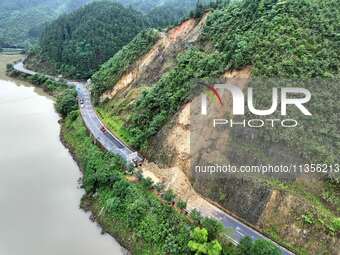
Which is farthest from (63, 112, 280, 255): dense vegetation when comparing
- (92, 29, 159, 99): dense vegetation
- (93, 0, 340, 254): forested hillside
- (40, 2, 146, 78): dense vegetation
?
(40, 2, 146, 78): dense vegetation

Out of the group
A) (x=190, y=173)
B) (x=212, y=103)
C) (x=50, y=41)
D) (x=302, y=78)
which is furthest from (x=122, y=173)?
(x=50, y=41)

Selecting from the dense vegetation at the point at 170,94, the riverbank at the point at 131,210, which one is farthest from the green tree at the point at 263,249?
the dense vegetation at the point at 170,94

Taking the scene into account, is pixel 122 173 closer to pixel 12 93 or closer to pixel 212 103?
pixel 212 103

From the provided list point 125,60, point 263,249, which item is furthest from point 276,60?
point 125,60

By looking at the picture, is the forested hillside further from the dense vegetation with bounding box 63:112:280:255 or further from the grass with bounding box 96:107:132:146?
the dense vegetation with bounding box 63:112:280:255

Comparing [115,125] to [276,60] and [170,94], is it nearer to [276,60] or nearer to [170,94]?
[170,94]

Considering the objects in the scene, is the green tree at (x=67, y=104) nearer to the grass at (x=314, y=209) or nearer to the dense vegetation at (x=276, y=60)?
the dense vegetation at (x=276, y=60)
